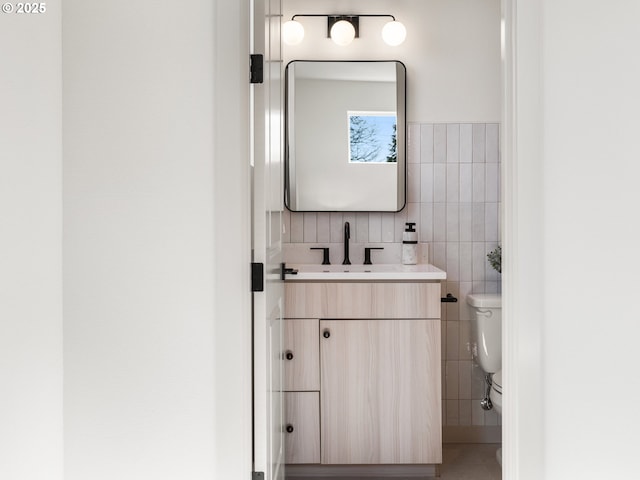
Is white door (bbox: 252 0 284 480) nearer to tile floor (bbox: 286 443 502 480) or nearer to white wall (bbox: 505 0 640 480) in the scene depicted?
white wall (bbox: 505 0 640 480)

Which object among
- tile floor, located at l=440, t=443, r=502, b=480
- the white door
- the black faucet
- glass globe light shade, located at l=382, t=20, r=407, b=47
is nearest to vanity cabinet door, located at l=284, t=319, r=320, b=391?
the white door

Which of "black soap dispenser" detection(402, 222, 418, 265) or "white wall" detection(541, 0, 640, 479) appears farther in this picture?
"black soap dispenser" detection(402, 222, 418, 265)

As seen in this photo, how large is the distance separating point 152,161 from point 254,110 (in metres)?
0.35

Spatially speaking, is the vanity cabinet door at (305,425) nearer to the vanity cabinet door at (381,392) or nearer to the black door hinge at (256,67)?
the vanity cabinet door at (381,392)

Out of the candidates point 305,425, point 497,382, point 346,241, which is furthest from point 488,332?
point 305,425

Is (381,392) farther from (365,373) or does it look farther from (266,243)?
(266,243)

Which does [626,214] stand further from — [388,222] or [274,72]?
[388,222]

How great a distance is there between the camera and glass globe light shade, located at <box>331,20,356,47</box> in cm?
253

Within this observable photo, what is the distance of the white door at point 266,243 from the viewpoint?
1394mm

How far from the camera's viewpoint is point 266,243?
4.73 feet

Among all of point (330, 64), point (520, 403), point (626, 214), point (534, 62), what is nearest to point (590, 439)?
point (520, 403)

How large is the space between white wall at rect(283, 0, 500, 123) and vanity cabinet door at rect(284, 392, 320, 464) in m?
1.58

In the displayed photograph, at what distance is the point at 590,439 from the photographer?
1.26 metres

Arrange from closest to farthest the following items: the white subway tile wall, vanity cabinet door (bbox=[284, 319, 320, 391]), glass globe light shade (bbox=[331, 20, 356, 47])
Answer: vanity cabinet door (bbox=[284, 319, 320, 391]) < glass globe light shade (bbox=[331, 20, 356, 47]) < the white subway tile wall
